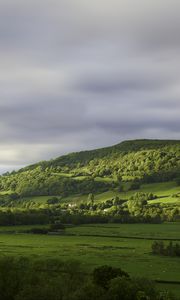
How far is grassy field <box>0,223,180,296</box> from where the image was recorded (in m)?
83.0

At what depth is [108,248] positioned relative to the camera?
111 metres

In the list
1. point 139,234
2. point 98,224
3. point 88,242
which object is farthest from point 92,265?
point 98,224

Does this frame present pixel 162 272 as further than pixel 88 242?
No

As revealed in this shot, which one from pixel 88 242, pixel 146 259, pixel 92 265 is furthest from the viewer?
pixel 88 242

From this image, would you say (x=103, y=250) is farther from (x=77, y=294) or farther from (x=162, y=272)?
(x=77, y=294)

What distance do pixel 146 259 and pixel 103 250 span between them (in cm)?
1525

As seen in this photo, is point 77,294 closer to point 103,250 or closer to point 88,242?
point 103,250

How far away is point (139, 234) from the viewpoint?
14325cm

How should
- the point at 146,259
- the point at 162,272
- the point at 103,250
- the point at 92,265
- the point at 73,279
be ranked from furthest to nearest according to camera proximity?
the point at 103,250, the point at 146,259, the point at 92,265, the point at 162,272, the point at 73,279

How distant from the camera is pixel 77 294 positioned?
5497 cm

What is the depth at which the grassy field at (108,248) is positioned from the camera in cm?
8300

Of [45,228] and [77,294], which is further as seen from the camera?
[45,228]

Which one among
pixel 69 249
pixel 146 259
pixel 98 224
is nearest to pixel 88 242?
pixel 69 249

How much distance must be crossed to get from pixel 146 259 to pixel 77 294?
1613 inches
